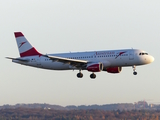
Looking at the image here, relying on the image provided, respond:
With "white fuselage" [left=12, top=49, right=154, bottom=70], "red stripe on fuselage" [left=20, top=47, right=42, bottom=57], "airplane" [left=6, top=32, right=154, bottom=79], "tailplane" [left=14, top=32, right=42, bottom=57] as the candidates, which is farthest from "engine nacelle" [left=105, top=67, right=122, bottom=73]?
"red stripe on fuselage" [left=20, top=47, right=42, bottom=57]

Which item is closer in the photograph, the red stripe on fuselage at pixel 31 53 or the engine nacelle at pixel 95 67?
the engine nacelle at pixel 95 67

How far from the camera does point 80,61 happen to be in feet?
297

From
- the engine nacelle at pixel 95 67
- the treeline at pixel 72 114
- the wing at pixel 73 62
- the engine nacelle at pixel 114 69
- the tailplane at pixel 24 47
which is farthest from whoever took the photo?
the treeline at pixel 72 114

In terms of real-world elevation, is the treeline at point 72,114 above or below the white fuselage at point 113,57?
below

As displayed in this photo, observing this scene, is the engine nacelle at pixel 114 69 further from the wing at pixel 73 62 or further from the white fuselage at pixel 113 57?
the wing at pixel 73 62

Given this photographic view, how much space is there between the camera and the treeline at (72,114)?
167 m

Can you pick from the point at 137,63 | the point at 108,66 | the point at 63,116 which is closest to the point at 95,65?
the point at 108,66

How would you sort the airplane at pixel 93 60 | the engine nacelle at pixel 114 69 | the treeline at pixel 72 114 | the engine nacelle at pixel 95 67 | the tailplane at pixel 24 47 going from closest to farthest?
1. the engine nacelle at pixel 95 67
2. the airplane at pixel 93 60
3. the engine nacelle at pixel 114 69
4. the tailplane at pixel 24 47
5. the treeline at pixel 72 114

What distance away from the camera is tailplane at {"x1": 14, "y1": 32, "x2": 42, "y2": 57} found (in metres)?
100

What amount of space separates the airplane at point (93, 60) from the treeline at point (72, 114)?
2643 inches

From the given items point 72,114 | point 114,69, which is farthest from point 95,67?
point 72,114

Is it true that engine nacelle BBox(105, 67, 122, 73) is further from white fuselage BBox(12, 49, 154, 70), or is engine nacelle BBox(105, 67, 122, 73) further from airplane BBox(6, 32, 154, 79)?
white fuselage BBox(12, 49, 154, 70)

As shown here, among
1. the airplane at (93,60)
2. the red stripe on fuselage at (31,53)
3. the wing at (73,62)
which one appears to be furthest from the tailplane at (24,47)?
the wing at (73,62)

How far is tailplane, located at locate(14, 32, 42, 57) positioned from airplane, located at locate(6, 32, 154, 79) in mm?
1584
